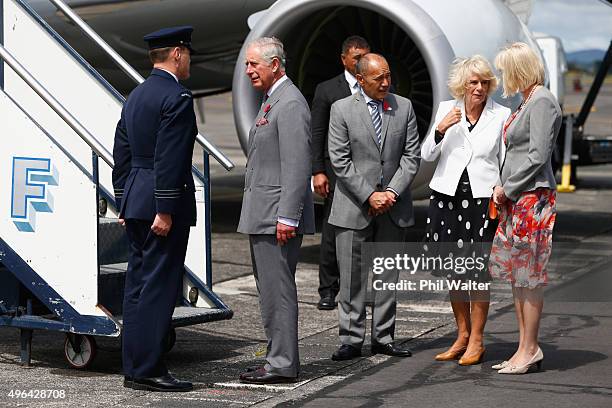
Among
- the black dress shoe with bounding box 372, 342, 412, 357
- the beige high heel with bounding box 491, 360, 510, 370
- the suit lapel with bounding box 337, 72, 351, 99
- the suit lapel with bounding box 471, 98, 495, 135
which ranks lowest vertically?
the beige high heel with bounding box 491, 360, 510, 370

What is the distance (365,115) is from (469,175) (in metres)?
0.63

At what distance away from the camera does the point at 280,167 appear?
5.84m

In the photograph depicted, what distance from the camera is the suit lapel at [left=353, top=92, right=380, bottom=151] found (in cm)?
651

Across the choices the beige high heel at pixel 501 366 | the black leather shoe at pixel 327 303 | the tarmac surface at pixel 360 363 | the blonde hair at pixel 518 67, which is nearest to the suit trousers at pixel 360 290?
the tarmac surface at pixel 360 363

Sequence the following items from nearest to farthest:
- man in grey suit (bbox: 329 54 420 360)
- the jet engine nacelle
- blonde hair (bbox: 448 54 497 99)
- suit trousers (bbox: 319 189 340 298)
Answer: blonde hair (bbox: 448 54 497 99)
man in grey suit (bbox: 329 54 420 360)
suit trousers (bbox: 319 189 340 298)
the jet engine nacelle

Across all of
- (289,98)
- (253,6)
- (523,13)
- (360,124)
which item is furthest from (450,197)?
(523,13)

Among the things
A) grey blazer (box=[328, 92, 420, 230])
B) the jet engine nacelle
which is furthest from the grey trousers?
the jet engine nacelle

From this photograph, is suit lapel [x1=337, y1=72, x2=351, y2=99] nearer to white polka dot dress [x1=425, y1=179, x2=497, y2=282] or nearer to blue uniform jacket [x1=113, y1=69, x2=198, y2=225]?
white polka dot dress [x1=425, y1=179, x2=497, y2=282]

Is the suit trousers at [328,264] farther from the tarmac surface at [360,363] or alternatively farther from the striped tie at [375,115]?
the striped tie at [375,115]

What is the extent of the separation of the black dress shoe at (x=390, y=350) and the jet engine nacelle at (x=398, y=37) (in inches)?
103

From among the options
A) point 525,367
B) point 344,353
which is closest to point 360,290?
point 344,353

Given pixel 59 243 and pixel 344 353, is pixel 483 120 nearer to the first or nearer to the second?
pixel 344 353

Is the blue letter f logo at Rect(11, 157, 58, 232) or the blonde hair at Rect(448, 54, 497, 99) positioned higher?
the blonde hair at Rect(448, 54, 497, 99)

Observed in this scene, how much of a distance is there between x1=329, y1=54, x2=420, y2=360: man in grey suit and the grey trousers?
1.97 ft
